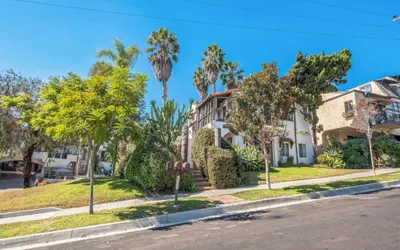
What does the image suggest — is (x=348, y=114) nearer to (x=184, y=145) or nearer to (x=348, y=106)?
(x=348, y=106)

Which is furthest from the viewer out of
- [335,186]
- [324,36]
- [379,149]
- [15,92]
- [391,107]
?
[391,107]

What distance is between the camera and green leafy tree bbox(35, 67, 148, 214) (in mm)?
7273

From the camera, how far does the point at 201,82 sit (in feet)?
112

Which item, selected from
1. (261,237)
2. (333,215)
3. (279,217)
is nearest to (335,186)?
(333,215)

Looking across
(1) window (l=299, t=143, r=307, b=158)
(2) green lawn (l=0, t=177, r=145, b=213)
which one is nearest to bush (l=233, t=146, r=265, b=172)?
(2) green lawn (l=0, t=177, r=145, b=213)

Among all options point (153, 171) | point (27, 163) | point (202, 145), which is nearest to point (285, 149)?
point (202, 145)

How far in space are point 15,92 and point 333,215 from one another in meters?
20.4

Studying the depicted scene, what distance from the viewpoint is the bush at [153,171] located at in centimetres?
1130

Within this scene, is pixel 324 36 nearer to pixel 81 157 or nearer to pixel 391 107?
pixel 391 107

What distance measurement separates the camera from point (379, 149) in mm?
20000

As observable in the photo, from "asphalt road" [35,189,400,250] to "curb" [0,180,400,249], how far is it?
582 mm

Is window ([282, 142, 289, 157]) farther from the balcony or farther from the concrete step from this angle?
the concrete step

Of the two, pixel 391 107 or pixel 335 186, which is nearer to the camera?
pixel 335 186

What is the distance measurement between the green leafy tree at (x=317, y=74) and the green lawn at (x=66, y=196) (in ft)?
62.0
